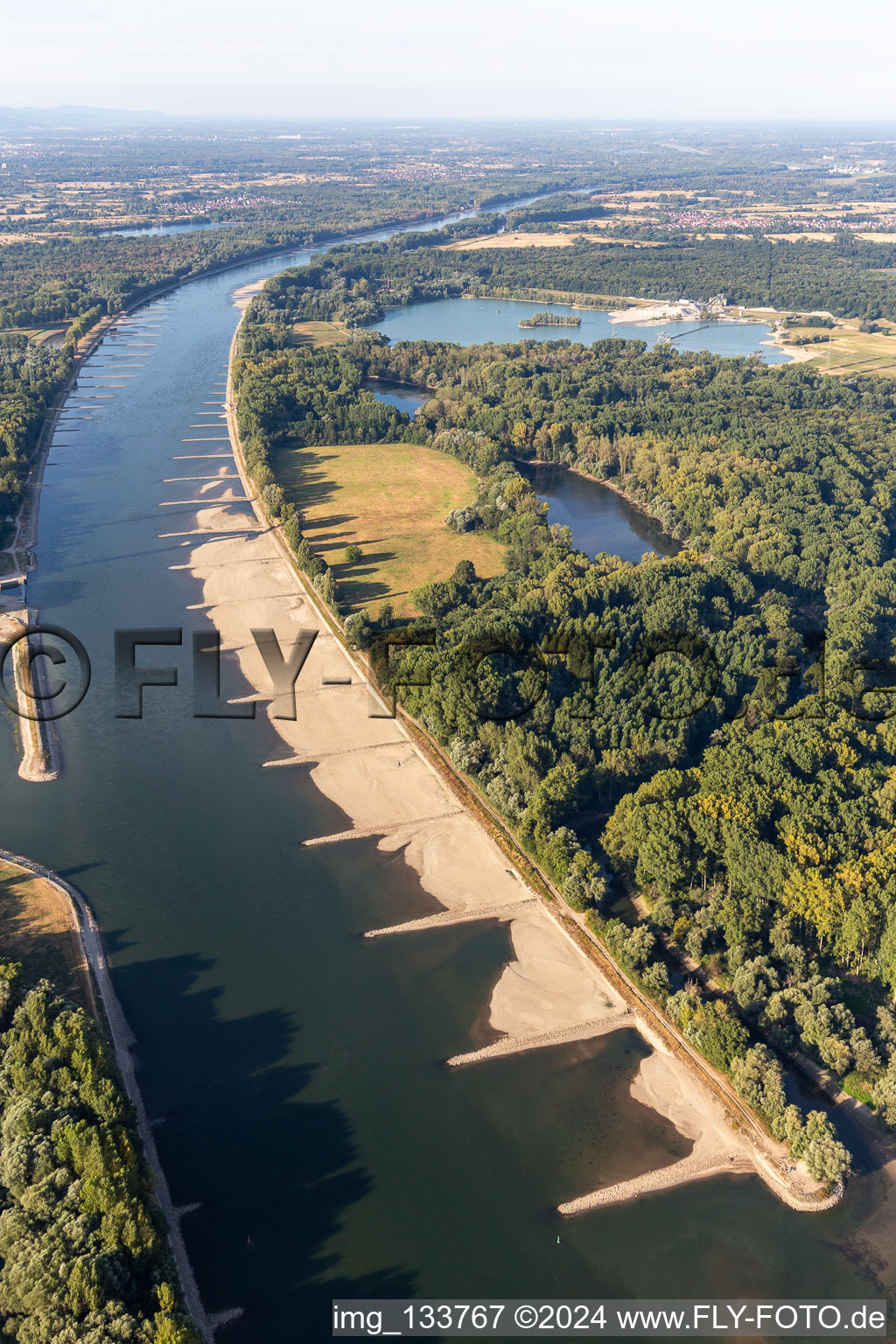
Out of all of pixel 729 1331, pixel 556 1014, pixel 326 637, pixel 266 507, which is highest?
pixel 266 507

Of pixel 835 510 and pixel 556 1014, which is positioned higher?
pixel 835 510

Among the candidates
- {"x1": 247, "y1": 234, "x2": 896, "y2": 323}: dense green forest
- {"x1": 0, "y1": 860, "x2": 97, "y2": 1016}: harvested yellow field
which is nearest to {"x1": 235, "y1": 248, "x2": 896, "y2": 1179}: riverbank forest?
{"x1": 0, "y1": 860, "x2": 97, "y2": 1016}: harvested yellow field

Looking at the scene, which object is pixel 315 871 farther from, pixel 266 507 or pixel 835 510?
pixel 835 510

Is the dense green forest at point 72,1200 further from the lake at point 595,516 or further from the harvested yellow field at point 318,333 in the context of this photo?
the harvested yellow field at point 318,333

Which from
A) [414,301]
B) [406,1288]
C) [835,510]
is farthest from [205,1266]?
[414,301]

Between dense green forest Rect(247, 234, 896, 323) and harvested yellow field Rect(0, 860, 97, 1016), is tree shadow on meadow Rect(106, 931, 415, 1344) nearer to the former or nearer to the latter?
harvested yellow field Rect(0, 860, 97, 1016)

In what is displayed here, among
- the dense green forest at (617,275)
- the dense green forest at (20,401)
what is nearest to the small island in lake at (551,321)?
the dense green forest at (617,275)

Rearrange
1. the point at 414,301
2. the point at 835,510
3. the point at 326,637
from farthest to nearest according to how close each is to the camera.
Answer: the point at 414,301
the point at 835,510
the point at 326,637
